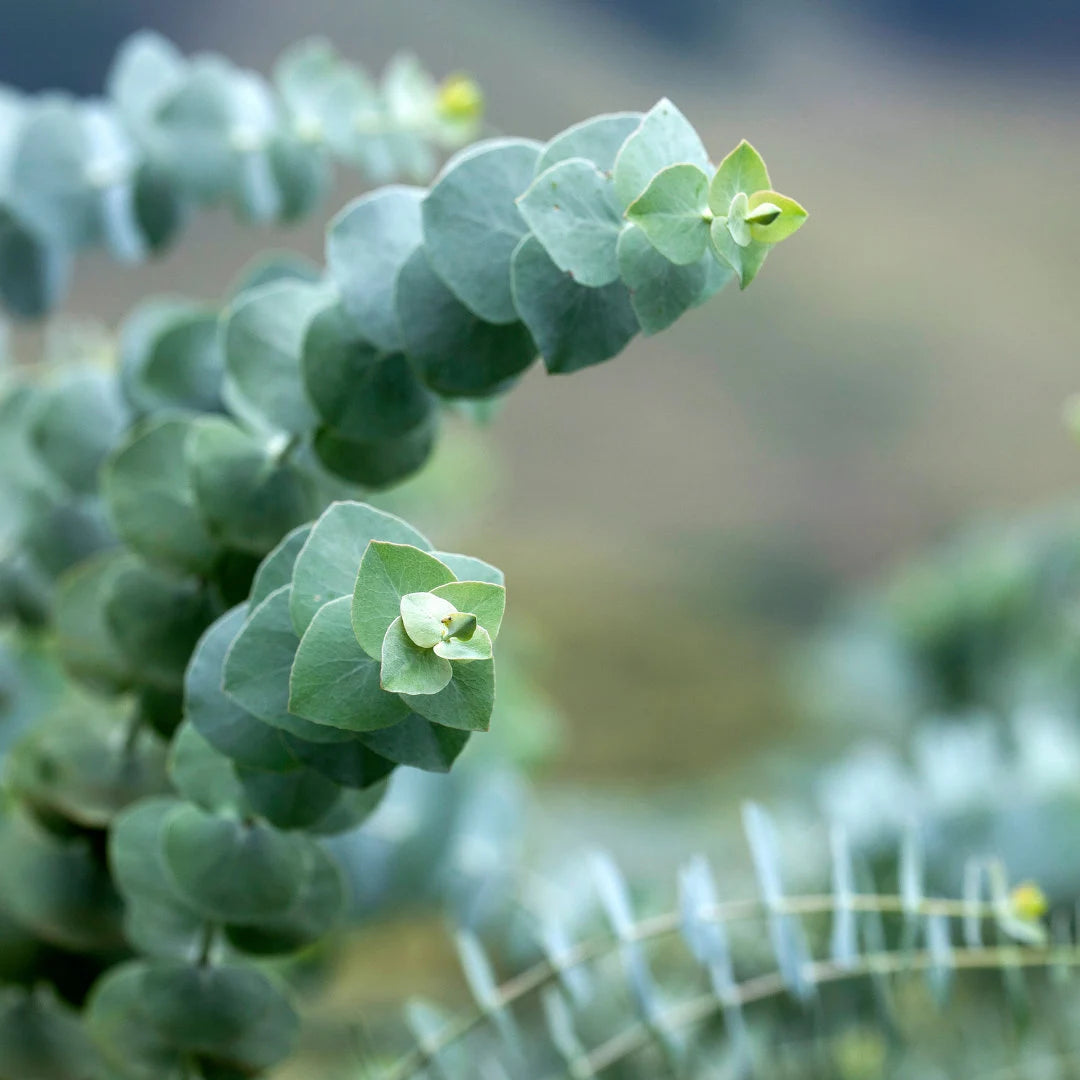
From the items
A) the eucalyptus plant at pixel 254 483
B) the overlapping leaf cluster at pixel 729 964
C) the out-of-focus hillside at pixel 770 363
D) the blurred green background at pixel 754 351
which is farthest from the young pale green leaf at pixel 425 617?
the out-of-focus hillside at pixel 770 363

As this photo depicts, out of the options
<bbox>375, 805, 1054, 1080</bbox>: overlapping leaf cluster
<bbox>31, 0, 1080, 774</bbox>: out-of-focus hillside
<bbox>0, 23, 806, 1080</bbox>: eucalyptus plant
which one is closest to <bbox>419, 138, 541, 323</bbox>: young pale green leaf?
<bbox>0, 23, 806, 1080</bbox>: eucalyptus plant

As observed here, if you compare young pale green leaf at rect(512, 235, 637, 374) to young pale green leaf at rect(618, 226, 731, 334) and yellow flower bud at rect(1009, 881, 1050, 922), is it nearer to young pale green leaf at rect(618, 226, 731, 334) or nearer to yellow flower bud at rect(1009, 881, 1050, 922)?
young pale green leaf at rect(618, 226, 731, 334)

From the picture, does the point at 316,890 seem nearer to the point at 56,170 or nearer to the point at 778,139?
the point at 56,170

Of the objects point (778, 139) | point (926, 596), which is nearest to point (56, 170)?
point (926, 596)

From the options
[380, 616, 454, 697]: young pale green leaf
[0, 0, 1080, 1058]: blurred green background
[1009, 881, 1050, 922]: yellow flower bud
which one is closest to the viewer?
[380, 616, 454, 697]: young pale green leaf

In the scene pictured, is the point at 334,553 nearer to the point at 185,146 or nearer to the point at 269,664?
the point at 269,664

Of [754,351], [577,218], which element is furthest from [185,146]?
[754,351]
